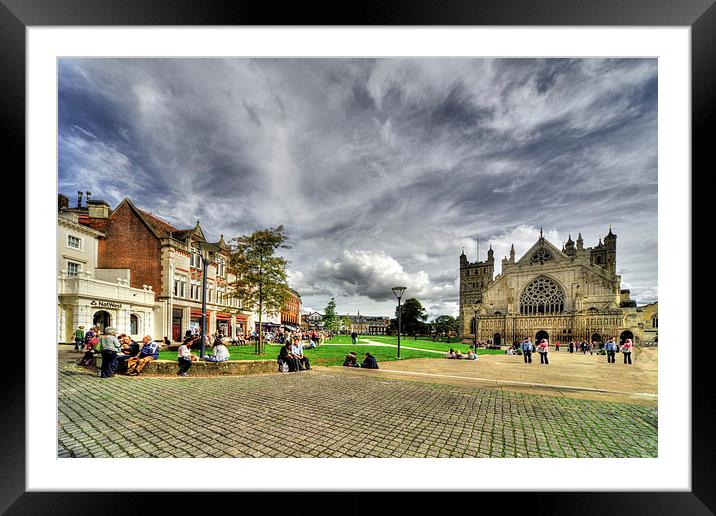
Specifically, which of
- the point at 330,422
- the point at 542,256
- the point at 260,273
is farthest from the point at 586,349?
the point at 260,273

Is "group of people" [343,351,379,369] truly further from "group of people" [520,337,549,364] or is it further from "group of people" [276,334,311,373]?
"group of people" [520,337,549,364]

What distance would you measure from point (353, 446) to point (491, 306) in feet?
26.3

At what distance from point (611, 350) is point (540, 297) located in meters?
2.66

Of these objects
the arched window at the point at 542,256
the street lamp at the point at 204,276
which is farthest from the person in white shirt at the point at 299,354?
the arched window at the point at 542,256

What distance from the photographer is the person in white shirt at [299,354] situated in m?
6.62

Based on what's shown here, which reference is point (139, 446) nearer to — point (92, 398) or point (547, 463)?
point (92, 398)

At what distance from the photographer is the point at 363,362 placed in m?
7.21

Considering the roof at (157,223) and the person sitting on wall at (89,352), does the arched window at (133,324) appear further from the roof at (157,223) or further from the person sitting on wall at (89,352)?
the roof at (157,223)

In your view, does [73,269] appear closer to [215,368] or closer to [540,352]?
[215,368]

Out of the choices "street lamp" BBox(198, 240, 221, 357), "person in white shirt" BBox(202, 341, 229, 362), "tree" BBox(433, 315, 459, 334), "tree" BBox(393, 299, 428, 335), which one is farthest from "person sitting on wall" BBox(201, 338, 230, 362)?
"tree" BBox(433, 315, 459, 334)

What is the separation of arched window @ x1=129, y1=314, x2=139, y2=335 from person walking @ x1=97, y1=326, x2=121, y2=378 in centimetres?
30

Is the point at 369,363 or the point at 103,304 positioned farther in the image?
the point at 369,363

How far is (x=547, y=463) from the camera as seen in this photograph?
9.87 ft

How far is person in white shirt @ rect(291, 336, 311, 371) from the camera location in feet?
21.7
